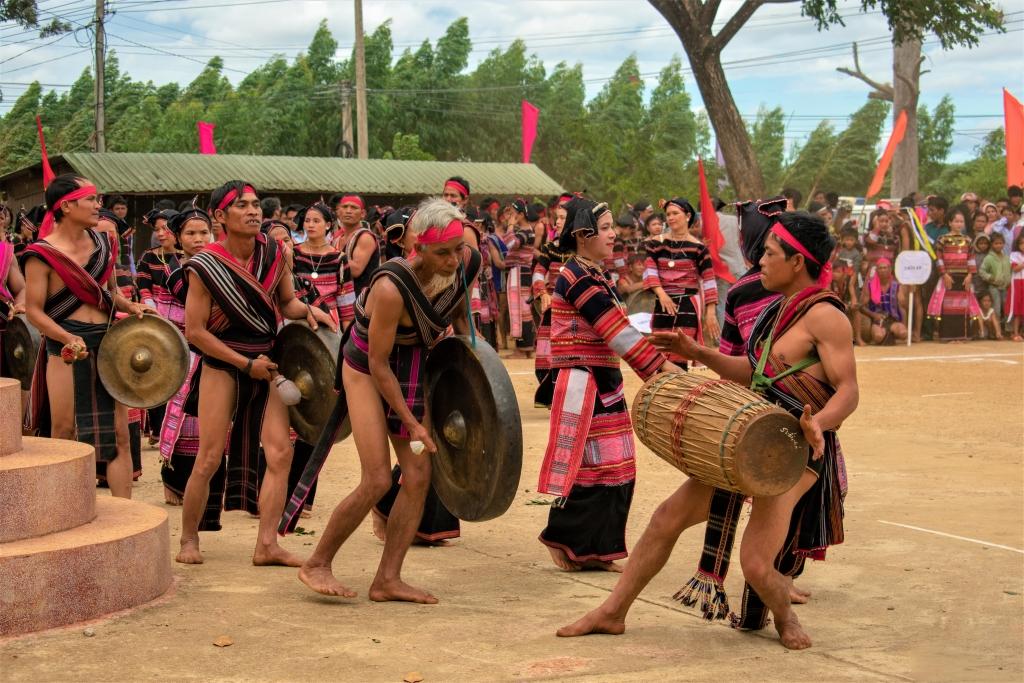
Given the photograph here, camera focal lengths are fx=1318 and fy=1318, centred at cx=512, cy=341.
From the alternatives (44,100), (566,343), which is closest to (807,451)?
(566,343)

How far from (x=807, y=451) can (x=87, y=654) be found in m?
2.83

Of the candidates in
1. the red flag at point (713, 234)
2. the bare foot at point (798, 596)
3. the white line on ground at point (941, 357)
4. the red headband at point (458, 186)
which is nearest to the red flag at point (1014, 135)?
the white line on ground at point (941, 357)

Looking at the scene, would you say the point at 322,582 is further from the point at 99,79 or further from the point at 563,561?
the point at 99,79

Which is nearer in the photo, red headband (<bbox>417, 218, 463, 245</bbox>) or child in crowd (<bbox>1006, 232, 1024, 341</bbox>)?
red headband (<bbox>417, 218, 463, 245</bbox>)

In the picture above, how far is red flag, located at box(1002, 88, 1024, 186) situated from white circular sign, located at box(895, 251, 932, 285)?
2.86m

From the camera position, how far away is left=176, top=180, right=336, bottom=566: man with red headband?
656 centimetres

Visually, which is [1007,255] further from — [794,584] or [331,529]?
[331,529]

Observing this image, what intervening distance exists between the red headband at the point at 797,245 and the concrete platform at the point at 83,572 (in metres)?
2.99

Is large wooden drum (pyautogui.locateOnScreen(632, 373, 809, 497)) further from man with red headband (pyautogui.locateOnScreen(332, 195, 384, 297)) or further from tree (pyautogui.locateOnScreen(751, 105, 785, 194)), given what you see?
tree (pyautogui.locateOnScreen(751, 105, 785, 194))

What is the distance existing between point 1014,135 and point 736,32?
5975 mm

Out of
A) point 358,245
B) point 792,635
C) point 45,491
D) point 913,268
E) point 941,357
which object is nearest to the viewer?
point 792,635

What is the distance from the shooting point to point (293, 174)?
2800cm

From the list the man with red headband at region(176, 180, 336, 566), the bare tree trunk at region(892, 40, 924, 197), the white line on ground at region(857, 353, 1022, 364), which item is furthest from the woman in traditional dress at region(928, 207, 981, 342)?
the man with red headband at region(176, 180, 336, 566)

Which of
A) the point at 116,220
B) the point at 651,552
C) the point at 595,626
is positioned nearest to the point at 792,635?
the point at 651,552
